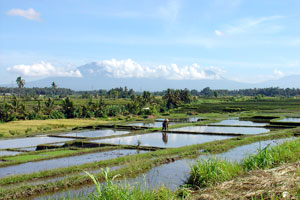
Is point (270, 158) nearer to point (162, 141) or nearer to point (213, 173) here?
point (213, 173)

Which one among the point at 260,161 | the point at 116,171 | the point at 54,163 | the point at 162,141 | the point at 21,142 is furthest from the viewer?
the point at 21,142

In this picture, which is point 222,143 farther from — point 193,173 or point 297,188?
point 297,188

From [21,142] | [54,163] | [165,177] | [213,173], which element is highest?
[213,173]

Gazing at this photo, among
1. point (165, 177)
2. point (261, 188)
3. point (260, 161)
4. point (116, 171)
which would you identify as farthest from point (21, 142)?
point (261, 188)

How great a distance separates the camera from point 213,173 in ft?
25.9

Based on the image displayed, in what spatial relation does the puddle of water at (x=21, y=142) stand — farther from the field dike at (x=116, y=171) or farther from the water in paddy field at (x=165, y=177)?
the water in paddy field at (x=165, y=177)

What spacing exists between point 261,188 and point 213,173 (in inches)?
91.6

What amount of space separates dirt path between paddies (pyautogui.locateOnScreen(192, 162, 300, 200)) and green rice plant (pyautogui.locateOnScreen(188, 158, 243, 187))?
1.22m

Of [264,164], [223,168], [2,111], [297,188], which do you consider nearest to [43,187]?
[223,168]

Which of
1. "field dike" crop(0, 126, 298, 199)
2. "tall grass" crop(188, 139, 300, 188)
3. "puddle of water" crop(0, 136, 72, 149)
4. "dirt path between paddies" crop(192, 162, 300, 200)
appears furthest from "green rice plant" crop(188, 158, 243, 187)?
"puddle of water" crop(0, 136, 72, 149)

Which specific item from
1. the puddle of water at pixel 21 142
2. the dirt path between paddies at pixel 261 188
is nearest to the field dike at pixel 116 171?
the dirt path between paddies at pixel 261 188

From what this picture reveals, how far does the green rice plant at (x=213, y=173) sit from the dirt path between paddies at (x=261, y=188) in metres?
1.22

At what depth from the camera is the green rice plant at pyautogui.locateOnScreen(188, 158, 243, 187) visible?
25.5 feet

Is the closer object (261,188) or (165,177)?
(261,188)
